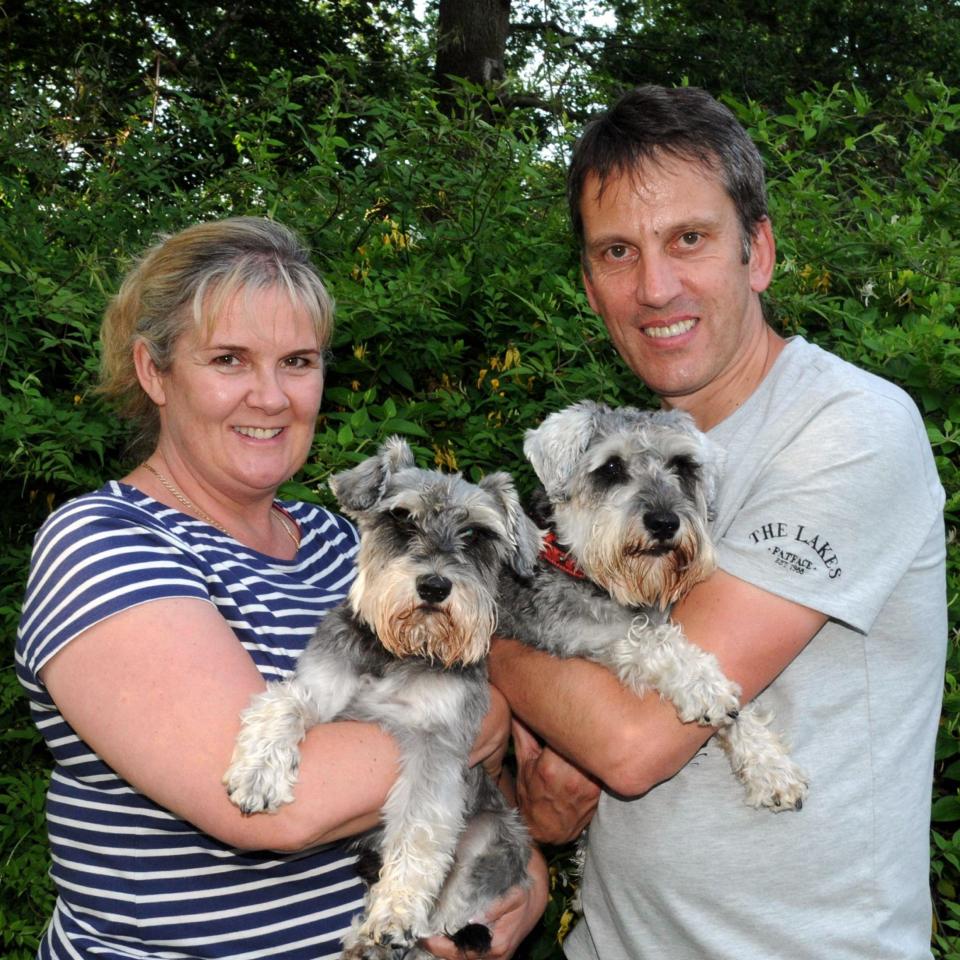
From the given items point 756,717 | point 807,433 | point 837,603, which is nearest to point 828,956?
point 756,717

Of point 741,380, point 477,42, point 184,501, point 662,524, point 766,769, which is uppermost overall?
point 477,42

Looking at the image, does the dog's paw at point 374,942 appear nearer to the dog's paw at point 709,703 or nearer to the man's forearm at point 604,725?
the man's forearm at point 604,725

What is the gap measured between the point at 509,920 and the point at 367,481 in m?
1.60

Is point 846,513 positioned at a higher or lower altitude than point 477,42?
lower

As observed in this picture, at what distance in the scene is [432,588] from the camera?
321 cm

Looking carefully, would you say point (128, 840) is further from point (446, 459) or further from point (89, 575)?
point (446, 459)

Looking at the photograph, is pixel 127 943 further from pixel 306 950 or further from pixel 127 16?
pixel 127 16

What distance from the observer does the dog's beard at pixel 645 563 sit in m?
3.42

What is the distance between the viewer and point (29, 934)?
5109mm

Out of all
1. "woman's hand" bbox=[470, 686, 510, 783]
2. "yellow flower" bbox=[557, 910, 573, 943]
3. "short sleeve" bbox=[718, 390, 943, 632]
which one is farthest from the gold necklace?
"yellow flower" bbox=[557, 910, 573, 943]

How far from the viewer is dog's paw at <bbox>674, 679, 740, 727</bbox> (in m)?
3.01

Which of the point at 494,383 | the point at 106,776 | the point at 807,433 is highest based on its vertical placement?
the point at 807,433

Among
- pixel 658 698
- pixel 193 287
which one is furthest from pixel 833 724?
pixel 193 287

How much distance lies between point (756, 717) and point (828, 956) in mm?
723
